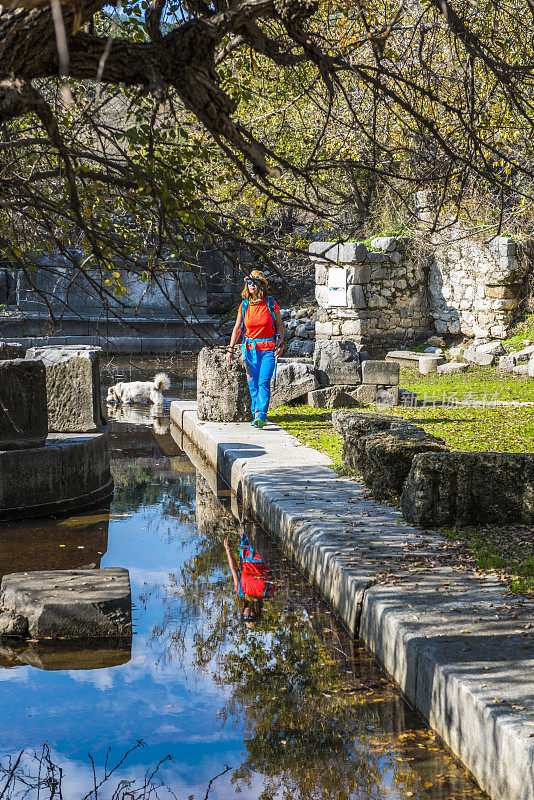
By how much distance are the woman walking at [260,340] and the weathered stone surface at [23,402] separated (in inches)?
144

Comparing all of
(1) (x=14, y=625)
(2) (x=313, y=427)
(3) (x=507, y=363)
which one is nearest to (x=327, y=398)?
(2) (x=313, y=427)

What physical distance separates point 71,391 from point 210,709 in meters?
5.47

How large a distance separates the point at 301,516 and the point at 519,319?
50.0 ft

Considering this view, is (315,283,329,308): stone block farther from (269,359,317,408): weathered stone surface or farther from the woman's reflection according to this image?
the woman's reflection

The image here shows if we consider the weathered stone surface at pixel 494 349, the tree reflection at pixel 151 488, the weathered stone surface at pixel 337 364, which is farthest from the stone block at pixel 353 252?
the tree reflection at pixel 151 488

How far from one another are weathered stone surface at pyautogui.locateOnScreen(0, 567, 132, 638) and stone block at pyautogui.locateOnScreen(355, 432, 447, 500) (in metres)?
2.62

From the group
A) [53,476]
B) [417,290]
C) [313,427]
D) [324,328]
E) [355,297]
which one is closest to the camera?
[53,476]

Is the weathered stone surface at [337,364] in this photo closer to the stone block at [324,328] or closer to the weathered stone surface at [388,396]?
the weathered stone surface at [388,396]

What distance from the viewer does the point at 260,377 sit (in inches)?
444

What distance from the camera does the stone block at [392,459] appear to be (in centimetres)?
720

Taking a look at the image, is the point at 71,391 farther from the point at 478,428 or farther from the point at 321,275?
the point at 321,275

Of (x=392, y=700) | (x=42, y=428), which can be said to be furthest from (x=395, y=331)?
(x=392, y=700)

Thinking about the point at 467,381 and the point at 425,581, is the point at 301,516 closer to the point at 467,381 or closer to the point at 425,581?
the point at 425,581

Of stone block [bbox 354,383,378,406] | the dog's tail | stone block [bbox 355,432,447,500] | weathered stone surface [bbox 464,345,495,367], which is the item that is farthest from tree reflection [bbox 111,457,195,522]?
weathered stone surface [bbox 464,345,495,367]
